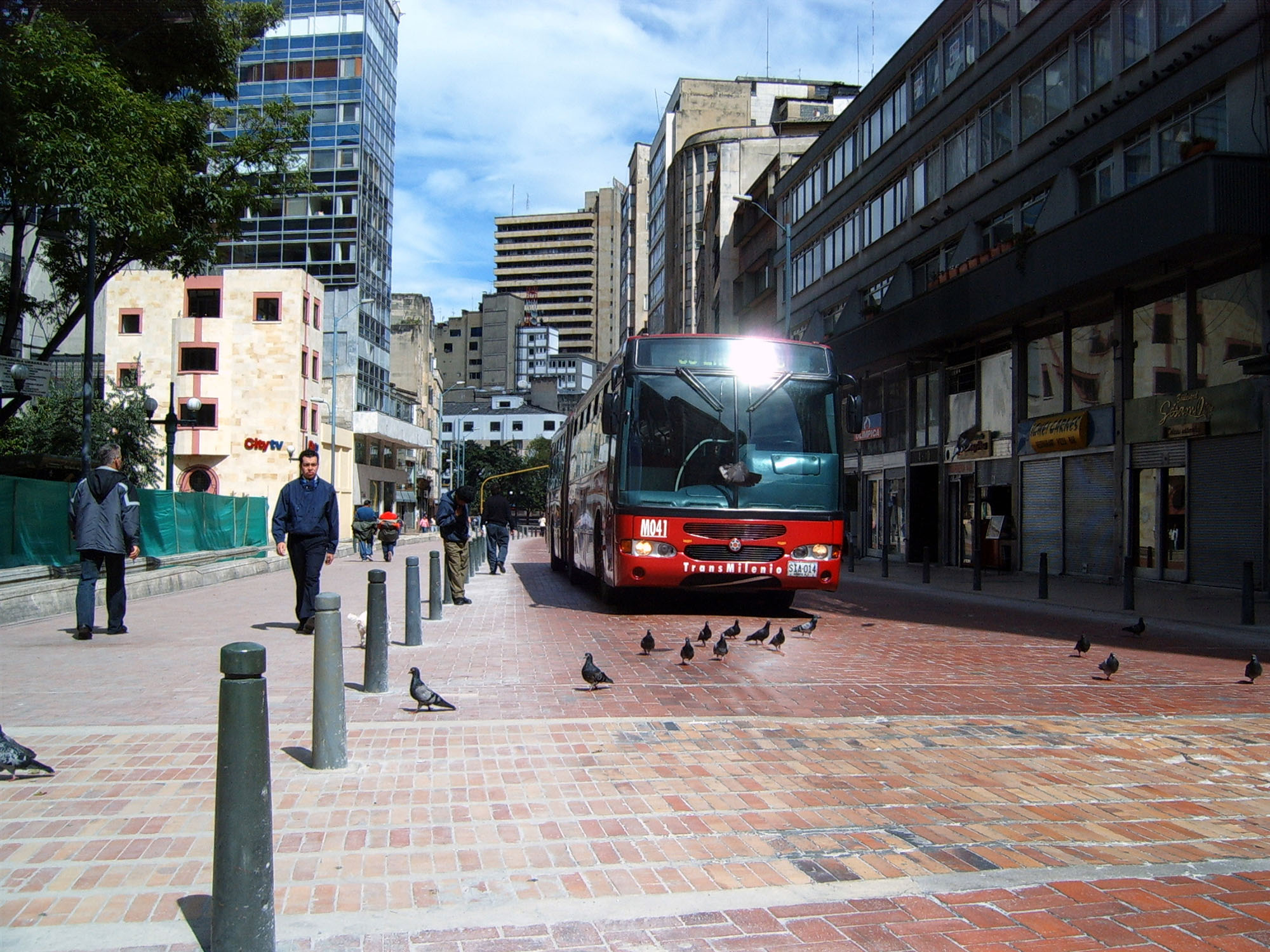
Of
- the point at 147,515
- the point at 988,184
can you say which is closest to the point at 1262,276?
the point at 988,184

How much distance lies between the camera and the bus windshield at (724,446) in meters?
12.6

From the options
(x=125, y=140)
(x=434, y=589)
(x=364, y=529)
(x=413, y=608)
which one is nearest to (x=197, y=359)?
(x=364, y=529)

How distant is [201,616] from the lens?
13.9 metres

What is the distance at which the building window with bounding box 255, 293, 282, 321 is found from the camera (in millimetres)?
56031

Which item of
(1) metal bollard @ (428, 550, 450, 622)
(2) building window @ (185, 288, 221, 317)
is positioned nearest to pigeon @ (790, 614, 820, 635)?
(1) metal bollard @ (428, 550, 450, 622)

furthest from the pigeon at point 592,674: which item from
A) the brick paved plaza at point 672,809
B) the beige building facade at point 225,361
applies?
the beige building facade at point 225,361

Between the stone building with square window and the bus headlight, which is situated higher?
the stone building with square window

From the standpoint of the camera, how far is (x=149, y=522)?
2172cm

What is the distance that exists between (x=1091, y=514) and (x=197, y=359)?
152ft

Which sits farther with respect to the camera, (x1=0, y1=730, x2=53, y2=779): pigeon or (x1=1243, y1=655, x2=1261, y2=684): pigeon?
(x1=1243, y1=655, x2=1261, y2=684): pigeon

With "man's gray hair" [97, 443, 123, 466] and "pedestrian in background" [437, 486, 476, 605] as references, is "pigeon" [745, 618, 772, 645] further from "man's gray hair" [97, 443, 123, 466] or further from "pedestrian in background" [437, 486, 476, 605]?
"man's gray hair" [97, 443, 123, 466]

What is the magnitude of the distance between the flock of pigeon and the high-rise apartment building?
529 feet

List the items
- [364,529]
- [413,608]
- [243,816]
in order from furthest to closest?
[364,529] → [413,608] → [243,816]

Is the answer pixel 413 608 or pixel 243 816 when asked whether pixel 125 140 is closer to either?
pixel 413 608
